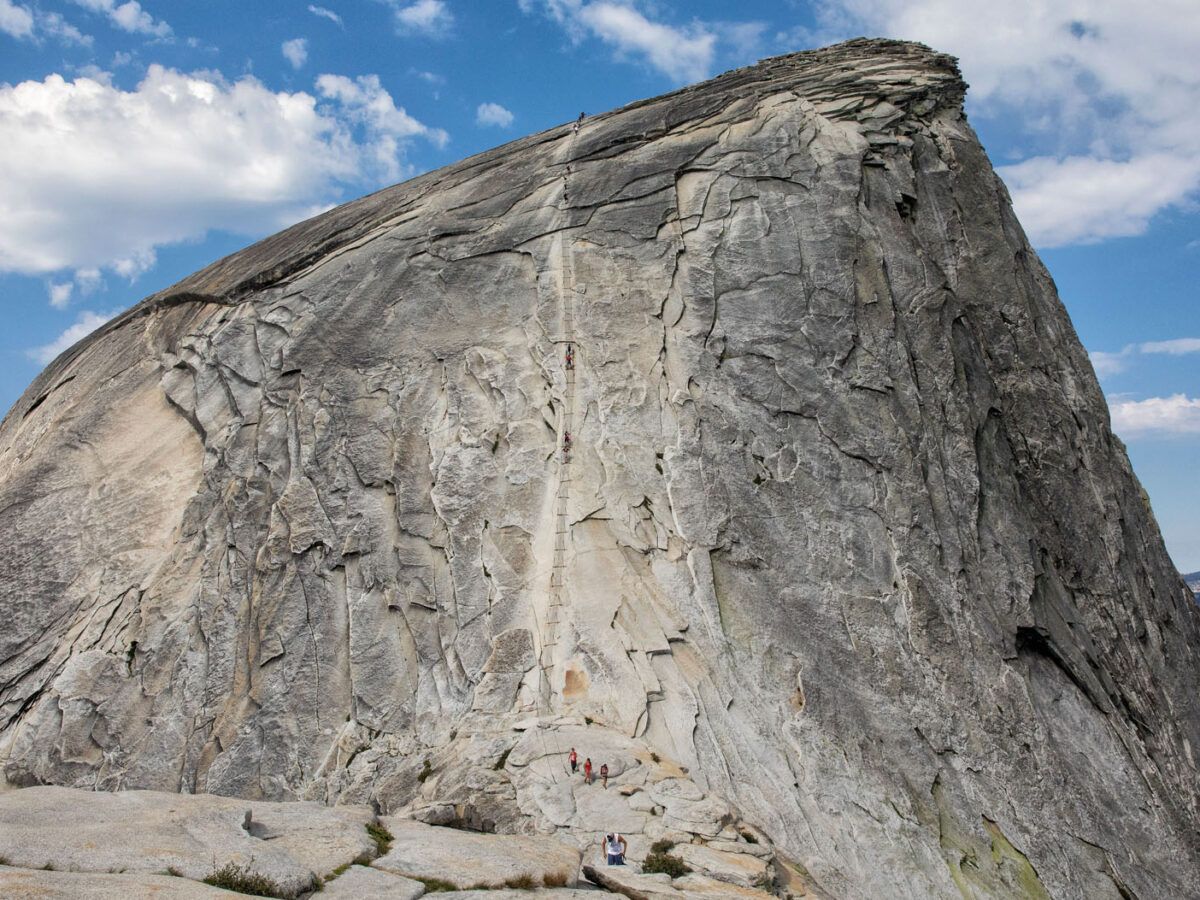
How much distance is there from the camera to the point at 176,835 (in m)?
14.7

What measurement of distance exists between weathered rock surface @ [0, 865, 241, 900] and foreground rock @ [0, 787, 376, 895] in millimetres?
600

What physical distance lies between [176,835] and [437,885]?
3.51 meters

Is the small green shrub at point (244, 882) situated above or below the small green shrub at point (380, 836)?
below

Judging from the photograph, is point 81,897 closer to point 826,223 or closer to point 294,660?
point 294,660

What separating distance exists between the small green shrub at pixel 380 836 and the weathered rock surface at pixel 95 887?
308 centimetres

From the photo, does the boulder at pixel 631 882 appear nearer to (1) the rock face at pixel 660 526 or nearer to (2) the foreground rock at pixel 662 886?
(2) the foreground rock at pixel 662 886

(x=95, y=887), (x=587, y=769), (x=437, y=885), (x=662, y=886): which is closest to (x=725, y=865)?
(x=662, y=886)

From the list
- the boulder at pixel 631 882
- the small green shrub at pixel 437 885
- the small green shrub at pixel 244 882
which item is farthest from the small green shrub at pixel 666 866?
the small green shrub at pixel 244 882

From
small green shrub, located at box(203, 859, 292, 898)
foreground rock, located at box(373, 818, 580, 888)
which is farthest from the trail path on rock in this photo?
small green shrub, located at box(203, 859, 292, 898)

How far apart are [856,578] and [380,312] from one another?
12105 millimetres

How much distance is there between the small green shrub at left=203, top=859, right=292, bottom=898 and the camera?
13297 millimetres

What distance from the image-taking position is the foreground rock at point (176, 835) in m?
13.6

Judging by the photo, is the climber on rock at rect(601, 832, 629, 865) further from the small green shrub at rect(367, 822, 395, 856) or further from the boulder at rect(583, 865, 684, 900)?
the small green shrub at rect(367, 822, 395, 856)

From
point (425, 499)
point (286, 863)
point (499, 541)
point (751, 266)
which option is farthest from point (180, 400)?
point (286, 863)
